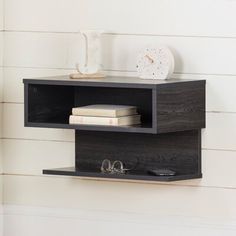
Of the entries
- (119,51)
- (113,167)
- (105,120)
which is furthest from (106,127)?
(119,51)

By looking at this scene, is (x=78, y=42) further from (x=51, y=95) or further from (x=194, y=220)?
(x=194, y=220)

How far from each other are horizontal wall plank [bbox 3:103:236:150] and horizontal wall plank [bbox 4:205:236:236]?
0.30 meters

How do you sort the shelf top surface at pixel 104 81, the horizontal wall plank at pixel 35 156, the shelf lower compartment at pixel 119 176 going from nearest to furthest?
the shelf top surface at pixel 104 81 → the shelf lower compartment at pixel 119 176 → the horizontal wall plank at pixel 35 156

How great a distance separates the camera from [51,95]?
3.45 m

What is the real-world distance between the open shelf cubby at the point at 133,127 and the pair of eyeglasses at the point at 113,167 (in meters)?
0.03

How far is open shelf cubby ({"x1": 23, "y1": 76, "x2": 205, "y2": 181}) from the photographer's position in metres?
3.21

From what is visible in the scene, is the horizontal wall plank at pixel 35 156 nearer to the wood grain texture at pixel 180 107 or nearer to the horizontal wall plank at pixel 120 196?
the horizontal wall plank at pixel 120 196

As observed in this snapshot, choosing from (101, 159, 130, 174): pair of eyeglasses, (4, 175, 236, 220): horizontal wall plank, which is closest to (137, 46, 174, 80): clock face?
(101, 159, 130, 174): pair of eyeglasses

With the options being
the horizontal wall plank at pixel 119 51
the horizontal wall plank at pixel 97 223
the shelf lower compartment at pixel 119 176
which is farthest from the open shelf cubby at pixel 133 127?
the horizontal wall plank at pixel 97 223

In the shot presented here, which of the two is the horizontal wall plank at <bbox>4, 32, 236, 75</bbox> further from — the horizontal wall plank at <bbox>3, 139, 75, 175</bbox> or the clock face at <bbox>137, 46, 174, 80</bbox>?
the horizontal wall plank at <bbox>3, 139, 75, 175</bbox>

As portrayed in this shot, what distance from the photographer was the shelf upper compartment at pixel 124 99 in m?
3.19

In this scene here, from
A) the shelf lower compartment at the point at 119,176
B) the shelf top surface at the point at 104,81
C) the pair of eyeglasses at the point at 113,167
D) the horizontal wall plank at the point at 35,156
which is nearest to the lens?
the shelf top surface at the point at 104,81

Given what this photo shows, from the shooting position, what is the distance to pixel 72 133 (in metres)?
3.62

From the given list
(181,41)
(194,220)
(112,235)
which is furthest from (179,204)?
(181,41)
